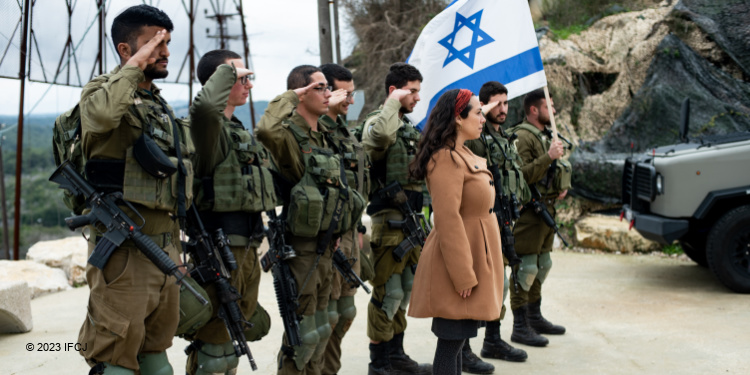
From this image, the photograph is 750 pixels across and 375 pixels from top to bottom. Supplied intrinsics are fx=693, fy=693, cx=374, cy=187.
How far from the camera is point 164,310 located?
322 centimetres

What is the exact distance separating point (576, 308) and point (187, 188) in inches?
196

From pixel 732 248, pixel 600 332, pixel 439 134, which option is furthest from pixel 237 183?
pixel 732 248

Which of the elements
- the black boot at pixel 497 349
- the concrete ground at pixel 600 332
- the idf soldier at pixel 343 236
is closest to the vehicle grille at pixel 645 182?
the concrete ground at pixel 600 332

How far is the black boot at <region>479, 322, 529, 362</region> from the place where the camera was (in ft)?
17.5

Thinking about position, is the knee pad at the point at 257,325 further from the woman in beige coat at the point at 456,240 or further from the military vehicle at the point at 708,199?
the military vehicle at the point at 708,199

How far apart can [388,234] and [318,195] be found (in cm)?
108

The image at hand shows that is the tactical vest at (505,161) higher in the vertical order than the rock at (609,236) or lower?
higher

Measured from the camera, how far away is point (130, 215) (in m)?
3.10

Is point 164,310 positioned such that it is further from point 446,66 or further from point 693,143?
point 693,143

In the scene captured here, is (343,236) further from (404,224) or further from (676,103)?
(676,103)

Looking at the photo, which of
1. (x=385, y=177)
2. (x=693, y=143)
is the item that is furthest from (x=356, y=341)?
(x=693, y=143)

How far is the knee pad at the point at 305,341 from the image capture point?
4016 millimetres

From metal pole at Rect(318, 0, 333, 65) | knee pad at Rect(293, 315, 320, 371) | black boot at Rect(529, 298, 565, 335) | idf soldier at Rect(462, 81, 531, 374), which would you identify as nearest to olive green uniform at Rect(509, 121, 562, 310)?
black boot at Rect(529, 298, 565, 335)

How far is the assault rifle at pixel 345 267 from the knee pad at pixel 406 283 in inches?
31.9
